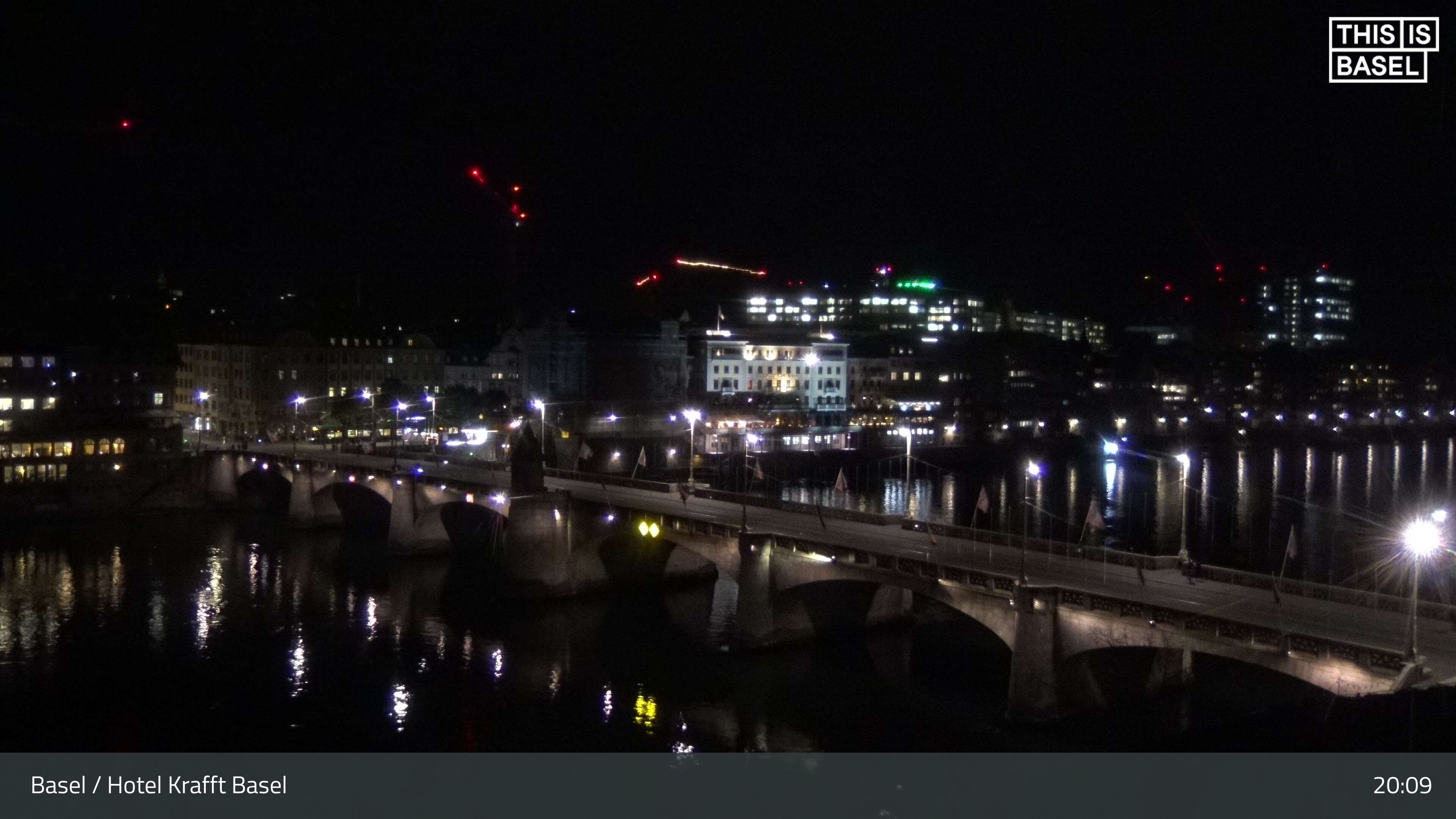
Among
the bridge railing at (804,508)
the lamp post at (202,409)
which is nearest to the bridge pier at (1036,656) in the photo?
the bridge railing at (804,508)

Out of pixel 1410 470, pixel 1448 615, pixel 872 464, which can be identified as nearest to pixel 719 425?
pixel 872 464

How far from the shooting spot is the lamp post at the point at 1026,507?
29.4 meters

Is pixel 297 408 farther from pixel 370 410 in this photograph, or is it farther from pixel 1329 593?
pixel 1329 593

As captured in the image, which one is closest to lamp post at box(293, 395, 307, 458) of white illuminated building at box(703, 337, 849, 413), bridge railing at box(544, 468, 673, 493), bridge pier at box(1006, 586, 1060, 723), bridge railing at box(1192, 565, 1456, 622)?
bridge railing at box(544, 468, 673, 493)

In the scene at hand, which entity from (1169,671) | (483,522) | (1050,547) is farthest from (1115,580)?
(483,522)

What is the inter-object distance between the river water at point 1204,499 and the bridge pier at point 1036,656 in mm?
7686

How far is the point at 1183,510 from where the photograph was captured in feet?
241

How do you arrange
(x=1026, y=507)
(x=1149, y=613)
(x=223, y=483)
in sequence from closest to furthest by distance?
(x=1149, y=613), (x=1026, y=507), (x=223, y=483)

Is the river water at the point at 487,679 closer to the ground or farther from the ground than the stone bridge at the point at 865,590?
closer to the ground

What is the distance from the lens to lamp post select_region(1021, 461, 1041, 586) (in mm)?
29391

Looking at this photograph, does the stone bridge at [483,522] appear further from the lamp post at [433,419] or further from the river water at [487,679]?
the lamp post at [433,419]

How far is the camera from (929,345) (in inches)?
5901

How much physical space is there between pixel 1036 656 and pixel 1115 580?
4666 mm
